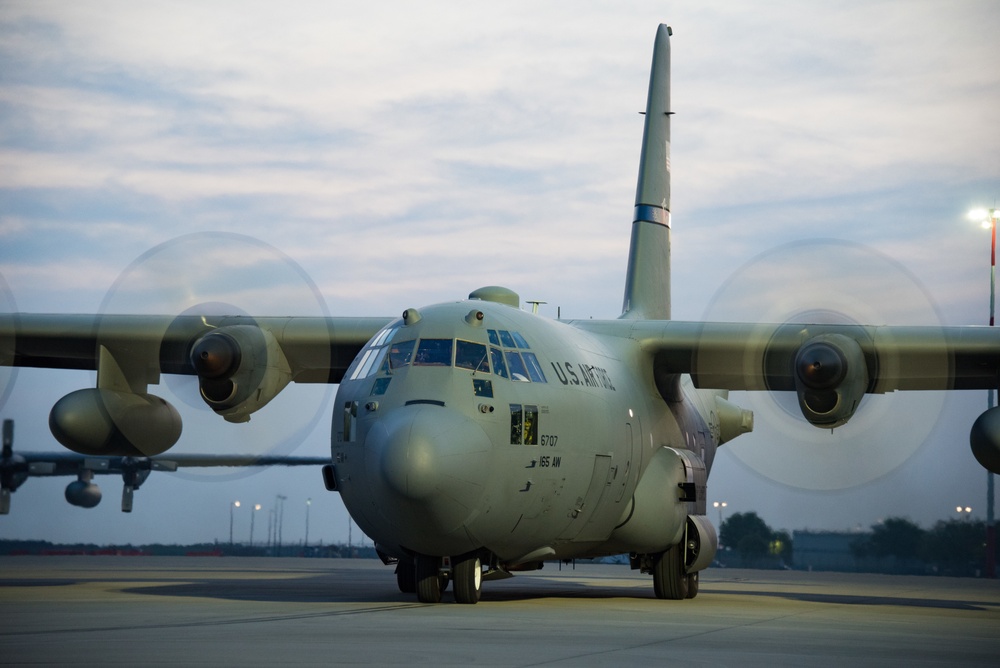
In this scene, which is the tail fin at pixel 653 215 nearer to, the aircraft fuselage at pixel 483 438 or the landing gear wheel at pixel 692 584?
the landing gear wheel at pixel 692 584

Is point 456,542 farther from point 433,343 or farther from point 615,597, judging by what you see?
point 615,597

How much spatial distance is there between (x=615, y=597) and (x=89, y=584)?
886cm

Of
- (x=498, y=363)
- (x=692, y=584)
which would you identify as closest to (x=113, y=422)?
(x=498, y=363)

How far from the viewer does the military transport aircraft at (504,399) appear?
47.4 ft

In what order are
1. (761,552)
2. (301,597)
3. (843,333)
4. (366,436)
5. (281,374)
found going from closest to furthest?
1. (366,436)
2. (301,597)
3. (843,333)
4. (281,374)
5. (761,552)

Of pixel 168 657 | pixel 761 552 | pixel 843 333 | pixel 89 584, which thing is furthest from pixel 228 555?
pixel 168 657

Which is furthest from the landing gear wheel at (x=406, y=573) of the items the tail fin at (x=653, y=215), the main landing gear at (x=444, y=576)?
the tail fin at (x=653, y=215)

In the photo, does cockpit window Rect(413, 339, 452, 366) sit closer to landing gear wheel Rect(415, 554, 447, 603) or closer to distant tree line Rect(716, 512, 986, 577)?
landing gear wheel Rect(415, 554, 447, 603)

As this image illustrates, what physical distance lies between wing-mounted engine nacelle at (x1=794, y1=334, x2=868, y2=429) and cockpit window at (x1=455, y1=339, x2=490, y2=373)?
546 centimetres

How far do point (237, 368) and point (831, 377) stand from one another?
8.92 meters

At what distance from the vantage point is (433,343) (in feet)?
49.8

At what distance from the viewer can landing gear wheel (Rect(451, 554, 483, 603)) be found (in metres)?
15.5

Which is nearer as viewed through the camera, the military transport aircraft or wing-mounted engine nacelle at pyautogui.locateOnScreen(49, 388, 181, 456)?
the military transport aircraft

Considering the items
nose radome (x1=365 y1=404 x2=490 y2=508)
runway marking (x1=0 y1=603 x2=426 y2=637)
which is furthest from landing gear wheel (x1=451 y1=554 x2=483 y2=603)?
nose radome (x1=365 y1=404 x2=490 y2=508)
